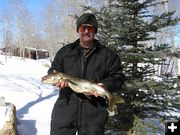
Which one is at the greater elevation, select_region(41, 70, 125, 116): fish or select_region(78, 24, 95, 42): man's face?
select_region(78, 24, 95, 42): man's face

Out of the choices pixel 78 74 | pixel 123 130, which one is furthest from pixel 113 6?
pixel 78 74

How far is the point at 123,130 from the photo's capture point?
6.93 m

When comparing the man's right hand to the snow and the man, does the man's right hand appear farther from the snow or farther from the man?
the snow

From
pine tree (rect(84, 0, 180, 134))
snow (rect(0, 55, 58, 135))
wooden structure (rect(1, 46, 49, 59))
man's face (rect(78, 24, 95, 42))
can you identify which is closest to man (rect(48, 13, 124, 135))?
man's face (rect(78, 24, 95, 42))

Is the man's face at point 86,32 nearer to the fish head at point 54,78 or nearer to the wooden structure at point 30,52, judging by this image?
the fish head at point 54,78

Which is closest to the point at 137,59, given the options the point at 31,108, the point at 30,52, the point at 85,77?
the point at 85,77

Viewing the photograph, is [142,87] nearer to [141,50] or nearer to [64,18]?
[141,50]

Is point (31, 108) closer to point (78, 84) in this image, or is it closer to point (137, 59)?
point (137, 59)

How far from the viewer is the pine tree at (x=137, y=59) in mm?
6547

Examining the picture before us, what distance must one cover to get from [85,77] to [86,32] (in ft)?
1.52

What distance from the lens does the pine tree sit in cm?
655

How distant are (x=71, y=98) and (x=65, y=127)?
0.30 m

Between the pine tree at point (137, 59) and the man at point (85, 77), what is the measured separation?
8.62ft

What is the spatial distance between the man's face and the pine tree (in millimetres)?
2695
